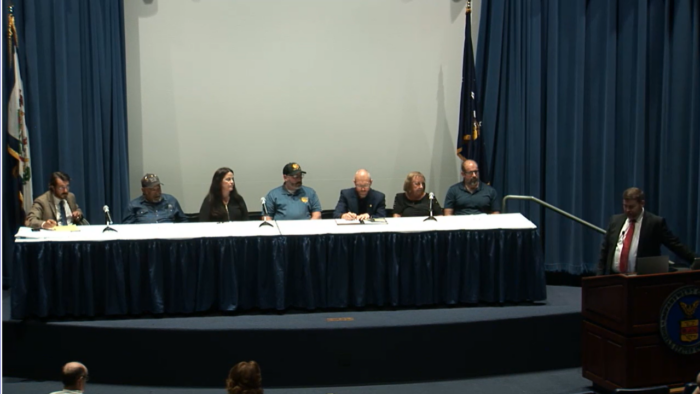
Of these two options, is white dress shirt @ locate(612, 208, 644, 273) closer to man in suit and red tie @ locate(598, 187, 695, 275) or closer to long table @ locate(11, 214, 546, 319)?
man in suit and red tie @ locate(598, 187, 695, 275)

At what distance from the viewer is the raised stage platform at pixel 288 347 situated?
4.91 m

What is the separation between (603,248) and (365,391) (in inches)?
74.1

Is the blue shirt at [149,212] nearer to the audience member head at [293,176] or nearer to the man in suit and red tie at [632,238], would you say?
the audience member head at [293,176]

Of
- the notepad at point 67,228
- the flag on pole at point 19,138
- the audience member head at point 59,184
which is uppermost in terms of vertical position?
the flag on pole at point 19,138

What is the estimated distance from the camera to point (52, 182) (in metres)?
5.73

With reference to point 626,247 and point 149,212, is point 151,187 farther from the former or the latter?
point 626,247

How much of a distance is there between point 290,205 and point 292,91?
1455mm

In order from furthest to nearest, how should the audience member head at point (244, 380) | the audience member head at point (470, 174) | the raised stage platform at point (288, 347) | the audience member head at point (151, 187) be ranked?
1. the audience member head at point (470, 174)
2. the audience member head at point (151, 187)
3. the raised stage platform at point (288, 347)
4. the audience member head at point (244, 380)

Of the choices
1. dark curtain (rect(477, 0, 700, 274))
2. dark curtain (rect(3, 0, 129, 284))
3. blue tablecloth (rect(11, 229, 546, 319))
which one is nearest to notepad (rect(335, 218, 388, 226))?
blue tablecloth (rect(11, 229, 546, 319))

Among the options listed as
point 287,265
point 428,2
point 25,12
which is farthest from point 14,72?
point 428,2

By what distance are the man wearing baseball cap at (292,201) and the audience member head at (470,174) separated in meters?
1.24

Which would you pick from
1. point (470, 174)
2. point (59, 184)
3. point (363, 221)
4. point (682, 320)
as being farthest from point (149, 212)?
point (682, 320)

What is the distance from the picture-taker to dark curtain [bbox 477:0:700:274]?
707 cm

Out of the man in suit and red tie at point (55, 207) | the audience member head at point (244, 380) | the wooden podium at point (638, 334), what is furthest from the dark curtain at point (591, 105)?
the audience member head at point (244, 380)
